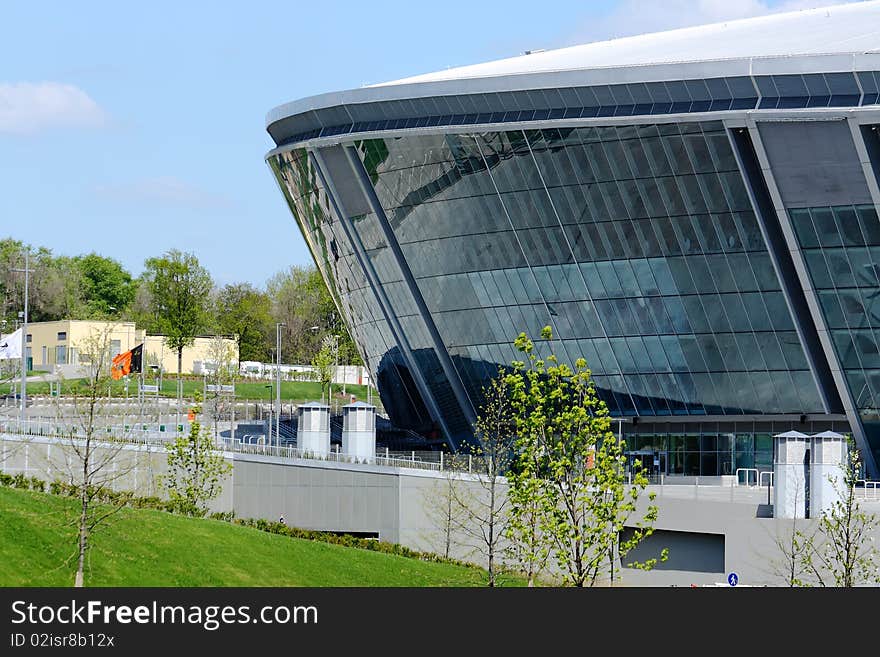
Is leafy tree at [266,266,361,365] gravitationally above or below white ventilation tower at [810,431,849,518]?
above

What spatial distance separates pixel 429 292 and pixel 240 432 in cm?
2443

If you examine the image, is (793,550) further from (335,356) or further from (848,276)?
(335,356)

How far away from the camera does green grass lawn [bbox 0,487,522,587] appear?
3388 centimetres

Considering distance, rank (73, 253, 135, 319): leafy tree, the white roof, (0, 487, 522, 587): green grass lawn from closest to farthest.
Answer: (0, 487, 522, 587): green grass lawn
the white roof
(73, 253, 135, 319): leafy tree

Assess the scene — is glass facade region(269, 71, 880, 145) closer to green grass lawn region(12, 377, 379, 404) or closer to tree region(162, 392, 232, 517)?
tree region(162, 392, 232, 517)

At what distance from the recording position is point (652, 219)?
53.3 meters

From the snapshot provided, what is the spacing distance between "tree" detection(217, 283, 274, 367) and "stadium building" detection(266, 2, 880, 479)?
267 feet

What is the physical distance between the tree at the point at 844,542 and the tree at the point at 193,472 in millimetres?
19908

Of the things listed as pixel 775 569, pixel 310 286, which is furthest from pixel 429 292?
pixel 310 286

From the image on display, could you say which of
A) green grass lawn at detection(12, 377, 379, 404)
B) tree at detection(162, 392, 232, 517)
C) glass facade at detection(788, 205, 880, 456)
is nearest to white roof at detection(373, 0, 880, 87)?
glass facade at detection(788, 205, 880, 456)

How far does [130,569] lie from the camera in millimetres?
35031

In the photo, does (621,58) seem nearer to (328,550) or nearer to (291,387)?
(328,550)

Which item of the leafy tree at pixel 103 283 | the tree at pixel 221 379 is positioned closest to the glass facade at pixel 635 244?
the tree at pixel 221 379

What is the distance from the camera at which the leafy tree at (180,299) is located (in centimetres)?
12722
